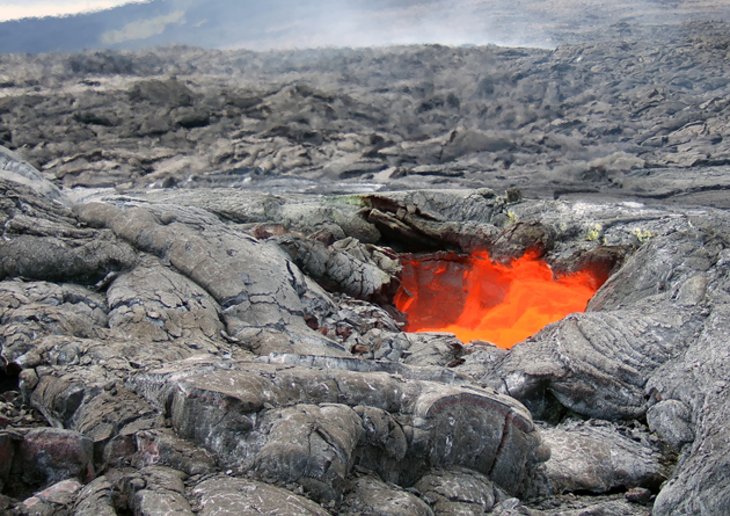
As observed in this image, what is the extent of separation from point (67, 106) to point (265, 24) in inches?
1104

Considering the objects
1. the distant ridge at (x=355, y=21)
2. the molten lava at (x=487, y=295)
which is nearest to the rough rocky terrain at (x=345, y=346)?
the molten lava at (x=487, y=295)

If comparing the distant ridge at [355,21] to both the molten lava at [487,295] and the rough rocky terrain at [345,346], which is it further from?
the molten lava at [487,295]

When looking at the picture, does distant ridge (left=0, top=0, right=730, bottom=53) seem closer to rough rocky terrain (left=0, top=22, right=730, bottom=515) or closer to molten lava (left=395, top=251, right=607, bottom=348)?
rough rocky terrain (left=0, top=22, right=730, bottom=515)

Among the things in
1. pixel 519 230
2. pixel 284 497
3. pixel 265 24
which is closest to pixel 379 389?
pixel 284 497

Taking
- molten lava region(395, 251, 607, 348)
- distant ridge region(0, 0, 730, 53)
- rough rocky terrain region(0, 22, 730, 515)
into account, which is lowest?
molten lava region(395, 251, 607, 348)

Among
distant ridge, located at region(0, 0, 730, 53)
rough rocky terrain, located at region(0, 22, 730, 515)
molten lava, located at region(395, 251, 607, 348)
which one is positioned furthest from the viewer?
distant ridge, located at region(0, 0, 730, 53)

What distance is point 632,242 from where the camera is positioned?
12633 mm

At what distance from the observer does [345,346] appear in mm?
9758

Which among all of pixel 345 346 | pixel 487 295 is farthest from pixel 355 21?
pixel 345 346

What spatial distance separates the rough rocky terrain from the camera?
490 cm

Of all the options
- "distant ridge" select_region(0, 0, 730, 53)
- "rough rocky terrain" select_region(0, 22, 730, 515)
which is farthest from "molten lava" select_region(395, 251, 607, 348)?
"distant ridge" select_region(0, 0, 730, 53)

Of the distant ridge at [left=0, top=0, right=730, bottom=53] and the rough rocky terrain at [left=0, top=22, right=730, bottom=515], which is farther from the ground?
the distant ridge at [left=0, top=0, right=730, bottom=53]

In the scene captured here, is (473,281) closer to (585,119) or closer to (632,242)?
(632,242)

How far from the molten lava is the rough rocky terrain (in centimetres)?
32
